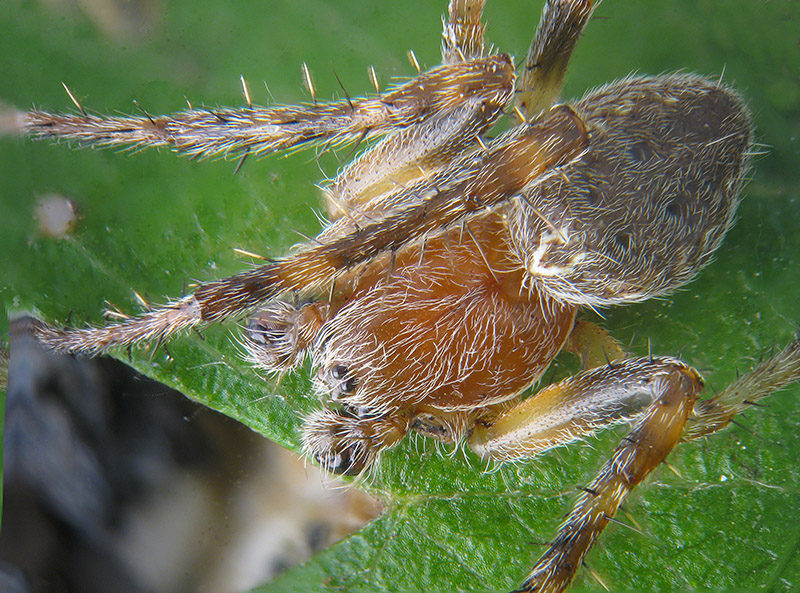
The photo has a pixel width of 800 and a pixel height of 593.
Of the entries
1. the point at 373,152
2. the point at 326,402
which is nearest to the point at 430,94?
the point at 373,152

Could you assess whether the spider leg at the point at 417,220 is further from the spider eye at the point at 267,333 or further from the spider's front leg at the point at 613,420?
the spider's front leg at the point at 613,420

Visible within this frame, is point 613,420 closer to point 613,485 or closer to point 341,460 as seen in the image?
point 613,485

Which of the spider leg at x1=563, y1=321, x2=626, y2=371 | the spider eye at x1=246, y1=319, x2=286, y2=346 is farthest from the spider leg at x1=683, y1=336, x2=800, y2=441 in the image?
the spider eye at x1=246, y1=319, x2=286, y2=346

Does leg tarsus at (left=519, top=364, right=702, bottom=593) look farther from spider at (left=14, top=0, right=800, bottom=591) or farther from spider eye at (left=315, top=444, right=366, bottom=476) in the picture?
spider eye at (left=315, top=444, right=366, bottom=476)

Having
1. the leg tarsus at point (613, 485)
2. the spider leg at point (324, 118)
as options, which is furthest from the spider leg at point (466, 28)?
the leg tarsus at point (613, 485)

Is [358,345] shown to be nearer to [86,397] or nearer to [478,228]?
[478,228]

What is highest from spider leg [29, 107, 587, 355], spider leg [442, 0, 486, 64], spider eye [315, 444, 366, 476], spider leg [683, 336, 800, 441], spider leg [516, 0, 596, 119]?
spider leg [442, 0, 486, 64]

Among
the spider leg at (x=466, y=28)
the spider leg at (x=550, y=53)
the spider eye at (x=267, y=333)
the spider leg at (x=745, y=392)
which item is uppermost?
the spider leg at (x=466, y=28)

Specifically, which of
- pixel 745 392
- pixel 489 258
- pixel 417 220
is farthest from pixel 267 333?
pixel 745 392
